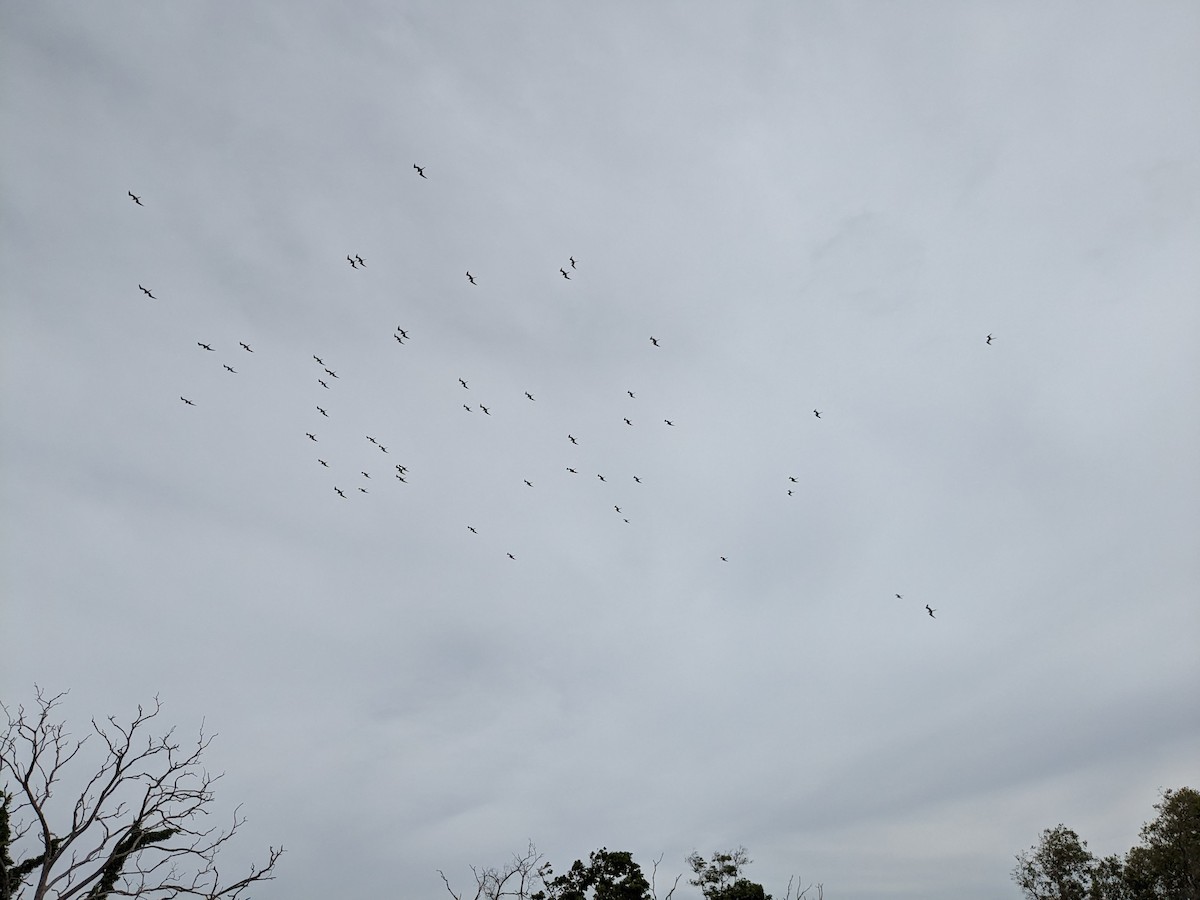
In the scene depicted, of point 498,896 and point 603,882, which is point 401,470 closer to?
point 498,896

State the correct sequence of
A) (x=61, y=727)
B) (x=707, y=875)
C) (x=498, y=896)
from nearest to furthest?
(x=61, y=727) → (x=498, y=896) → (x=707, y=875)

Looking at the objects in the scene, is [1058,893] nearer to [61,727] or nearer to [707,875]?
[707,875]

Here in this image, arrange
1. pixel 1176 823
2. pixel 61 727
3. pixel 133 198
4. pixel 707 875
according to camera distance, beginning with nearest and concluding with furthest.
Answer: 1. pixel 61 727
2. pixel 133 198
3. pixel 707 875
4. pixel 1176 823

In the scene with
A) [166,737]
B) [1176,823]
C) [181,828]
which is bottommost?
[181,828]

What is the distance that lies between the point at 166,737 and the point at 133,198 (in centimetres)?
1939

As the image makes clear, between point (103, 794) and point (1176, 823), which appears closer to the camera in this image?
point (103, 794)

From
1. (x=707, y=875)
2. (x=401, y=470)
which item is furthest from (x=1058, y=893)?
(x=401, y=470)

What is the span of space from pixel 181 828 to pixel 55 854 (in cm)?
279

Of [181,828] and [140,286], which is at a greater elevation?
[140,286]

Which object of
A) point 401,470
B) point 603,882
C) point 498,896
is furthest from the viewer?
point 603,882

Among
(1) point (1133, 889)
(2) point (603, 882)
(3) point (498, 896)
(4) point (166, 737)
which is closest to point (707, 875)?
(2) point (603, 882)

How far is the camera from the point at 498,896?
3042cm

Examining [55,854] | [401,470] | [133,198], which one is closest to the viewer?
[55,854]

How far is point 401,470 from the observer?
40.6 meters
